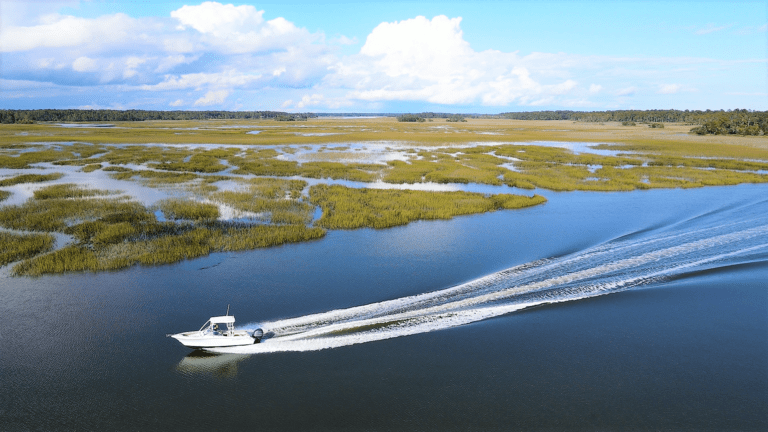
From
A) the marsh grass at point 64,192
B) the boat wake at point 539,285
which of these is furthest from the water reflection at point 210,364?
the marsh grass at point 64,192

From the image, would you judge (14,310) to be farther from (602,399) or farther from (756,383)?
(756,383)

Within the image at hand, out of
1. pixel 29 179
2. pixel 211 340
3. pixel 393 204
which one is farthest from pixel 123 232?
pixel 29 179

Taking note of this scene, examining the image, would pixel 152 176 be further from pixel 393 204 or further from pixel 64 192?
pixel 393 204

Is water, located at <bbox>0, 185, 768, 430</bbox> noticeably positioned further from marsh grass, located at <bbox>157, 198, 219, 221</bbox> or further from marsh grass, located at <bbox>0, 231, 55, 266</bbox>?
marsh grass, located at <bbox>157, 198, 219, 221</bbox>

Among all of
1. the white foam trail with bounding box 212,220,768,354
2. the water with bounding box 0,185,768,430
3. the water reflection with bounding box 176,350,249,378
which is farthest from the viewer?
the white foam trail with bounding box 212,220,768,354

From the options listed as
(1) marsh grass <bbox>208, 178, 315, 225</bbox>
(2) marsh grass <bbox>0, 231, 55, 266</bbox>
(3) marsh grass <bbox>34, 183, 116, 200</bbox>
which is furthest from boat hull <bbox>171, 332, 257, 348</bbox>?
(3) marsh grass <bbox>34, 183, 116, 200</bbox>

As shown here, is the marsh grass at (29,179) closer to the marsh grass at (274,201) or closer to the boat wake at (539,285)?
the marsh grass at (274,201)

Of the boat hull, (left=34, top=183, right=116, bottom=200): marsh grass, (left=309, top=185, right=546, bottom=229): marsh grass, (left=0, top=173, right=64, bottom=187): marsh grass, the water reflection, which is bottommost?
the water reflection

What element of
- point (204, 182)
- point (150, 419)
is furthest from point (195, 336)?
point (204, 182)
